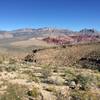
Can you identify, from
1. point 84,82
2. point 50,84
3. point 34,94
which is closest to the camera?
point 34,94

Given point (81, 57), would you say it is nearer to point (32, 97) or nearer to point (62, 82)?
point (62, 82)

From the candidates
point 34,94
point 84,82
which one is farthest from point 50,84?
point 34,94

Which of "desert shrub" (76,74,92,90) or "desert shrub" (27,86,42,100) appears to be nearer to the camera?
"desert shrub" (27,86,42,100)

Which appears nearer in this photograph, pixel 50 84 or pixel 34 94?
pixel 34 94

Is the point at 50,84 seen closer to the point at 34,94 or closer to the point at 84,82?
the point at 84,82

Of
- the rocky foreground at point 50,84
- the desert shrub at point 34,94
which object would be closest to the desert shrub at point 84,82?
the rocky foreground at point 50,84

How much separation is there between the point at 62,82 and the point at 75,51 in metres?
32.0

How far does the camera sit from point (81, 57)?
153 feet

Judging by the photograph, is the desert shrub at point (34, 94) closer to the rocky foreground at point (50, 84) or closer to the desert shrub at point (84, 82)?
the rocky foreground at point (50, 84)

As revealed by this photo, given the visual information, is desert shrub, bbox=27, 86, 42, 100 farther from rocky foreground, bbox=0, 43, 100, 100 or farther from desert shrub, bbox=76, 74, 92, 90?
desert shrub, bbox=76, 74, 92, 90

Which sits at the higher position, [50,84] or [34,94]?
[34,94]

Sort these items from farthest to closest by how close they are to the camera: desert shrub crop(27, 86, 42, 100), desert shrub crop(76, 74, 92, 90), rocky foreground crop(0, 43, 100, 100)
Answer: desert shrub crop(76, 74, 92, 90)
desert shrub crop(27, 86, 42, 100)
rocky foreground crop(0, 43, 100, 100)

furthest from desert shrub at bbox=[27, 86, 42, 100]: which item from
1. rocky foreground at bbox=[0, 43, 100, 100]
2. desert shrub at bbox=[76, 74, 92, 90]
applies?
desert shrub at bbox=[76, 74, 92, 90]

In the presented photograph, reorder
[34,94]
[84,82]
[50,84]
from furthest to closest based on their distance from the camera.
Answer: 1. [50,84]
2. [84,82]
3. [34,94]
